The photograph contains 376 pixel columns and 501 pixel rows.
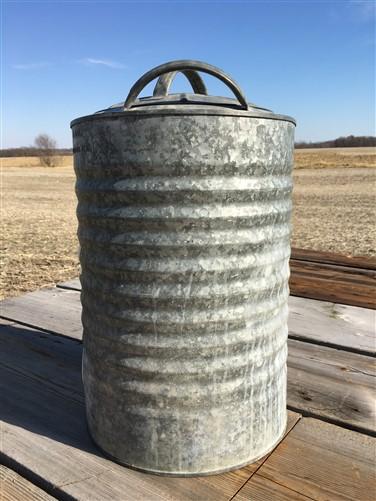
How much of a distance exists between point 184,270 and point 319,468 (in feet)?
2.60

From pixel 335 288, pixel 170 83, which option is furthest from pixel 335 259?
pixel 170 83

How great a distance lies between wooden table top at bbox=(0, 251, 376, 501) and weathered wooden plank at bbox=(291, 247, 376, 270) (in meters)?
0.75

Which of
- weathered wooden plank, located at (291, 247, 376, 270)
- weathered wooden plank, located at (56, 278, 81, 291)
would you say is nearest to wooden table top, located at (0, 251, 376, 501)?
weathered wooden plank, located at (56, 278, 81, 291)

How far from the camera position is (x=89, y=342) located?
5.56 feet

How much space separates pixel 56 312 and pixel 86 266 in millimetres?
1495

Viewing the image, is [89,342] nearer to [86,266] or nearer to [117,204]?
[86,266]

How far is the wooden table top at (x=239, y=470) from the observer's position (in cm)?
150

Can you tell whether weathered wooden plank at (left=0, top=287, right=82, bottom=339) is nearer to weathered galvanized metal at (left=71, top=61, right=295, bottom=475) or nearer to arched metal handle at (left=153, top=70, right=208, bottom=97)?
weathered galvanized metal at (left=71, top=61, right=295, bottom=475)

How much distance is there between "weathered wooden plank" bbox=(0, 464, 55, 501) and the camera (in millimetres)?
1467

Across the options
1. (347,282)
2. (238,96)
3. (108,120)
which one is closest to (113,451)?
(108,120)

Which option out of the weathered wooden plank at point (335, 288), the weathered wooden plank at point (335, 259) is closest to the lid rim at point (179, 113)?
the weathered wooden plank at point (335, 288)

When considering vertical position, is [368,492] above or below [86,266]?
below

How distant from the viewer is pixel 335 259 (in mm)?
4004

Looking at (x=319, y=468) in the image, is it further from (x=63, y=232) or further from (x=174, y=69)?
(x=63, y=232)
